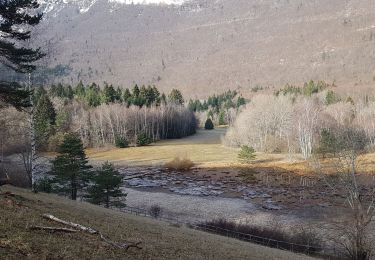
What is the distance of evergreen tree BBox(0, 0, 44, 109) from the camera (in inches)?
952

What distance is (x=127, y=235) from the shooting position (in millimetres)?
19062

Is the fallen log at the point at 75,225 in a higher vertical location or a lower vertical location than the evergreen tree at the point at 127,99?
lower

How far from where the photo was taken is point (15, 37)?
2583 centimetres

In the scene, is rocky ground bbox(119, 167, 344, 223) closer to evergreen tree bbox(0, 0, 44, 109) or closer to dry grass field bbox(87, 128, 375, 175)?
dry grass field bbox(87, 128, 375, 175)

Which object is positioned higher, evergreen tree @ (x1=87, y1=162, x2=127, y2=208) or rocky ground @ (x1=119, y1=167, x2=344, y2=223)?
evergreen tree @ (x1=87, y1=162, x2=127, y2=208)

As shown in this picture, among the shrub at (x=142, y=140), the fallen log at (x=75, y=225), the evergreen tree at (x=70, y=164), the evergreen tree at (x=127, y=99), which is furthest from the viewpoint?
the evergreen tree at (x=127, y=99)

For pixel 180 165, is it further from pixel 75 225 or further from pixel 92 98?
pixel 75 225

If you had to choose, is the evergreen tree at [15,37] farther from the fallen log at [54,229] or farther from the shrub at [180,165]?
the shrub at [180,165]

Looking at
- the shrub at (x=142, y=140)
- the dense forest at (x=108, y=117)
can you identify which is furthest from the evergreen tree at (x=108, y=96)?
the shrub at (x=142, y=140)

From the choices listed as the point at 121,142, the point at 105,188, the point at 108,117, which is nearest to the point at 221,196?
the point at 105,188

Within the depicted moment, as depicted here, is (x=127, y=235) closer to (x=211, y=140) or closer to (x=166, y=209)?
(x=166, y=209)

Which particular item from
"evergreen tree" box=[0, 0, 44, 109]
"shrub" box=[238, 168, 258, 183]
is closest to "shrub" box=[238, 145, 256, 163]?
"shrub" box=[238, 168, 258, 183]

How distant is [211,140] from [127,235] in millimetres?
117032

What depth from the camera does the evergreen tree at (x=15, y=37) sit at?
79.4 ft
